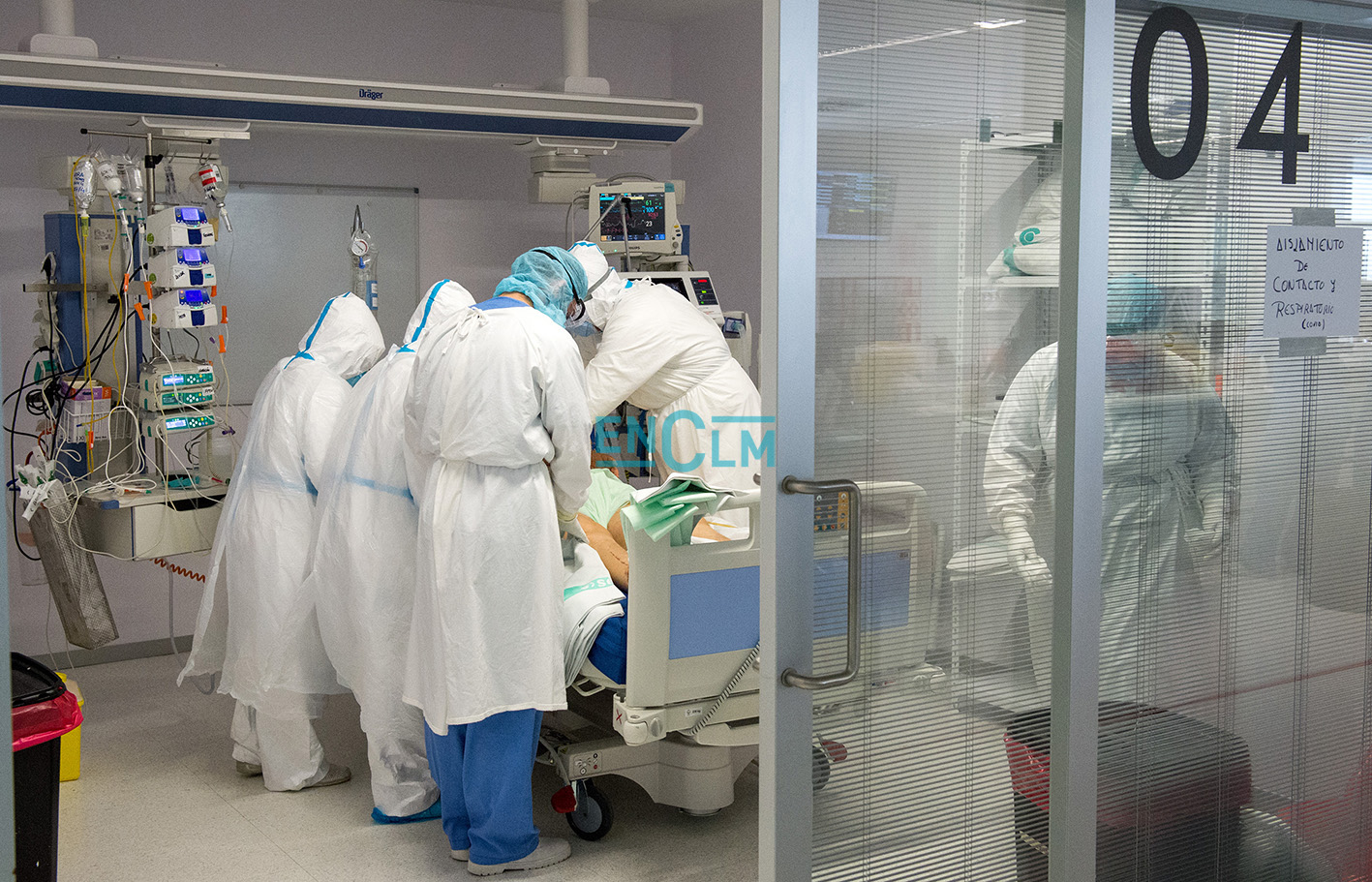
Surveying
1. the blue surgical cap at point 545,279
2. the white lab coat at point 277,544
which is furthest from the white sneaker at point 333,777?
the blue surgical cap at point 545,279

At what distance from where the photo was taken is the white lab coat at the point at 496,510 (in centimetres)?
288

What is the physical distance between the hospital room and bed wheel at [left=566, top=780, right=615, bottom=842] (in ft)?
0.05

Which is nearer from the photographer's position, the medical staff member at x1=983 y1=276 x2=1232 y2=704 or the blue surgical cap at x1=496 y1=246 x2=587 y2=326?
the medical staff member at x1=983 y1=276 x2=1232 y2=704

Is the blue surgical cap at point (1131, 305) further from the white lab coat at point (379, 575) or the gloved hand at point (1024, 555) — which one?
the white lab coat at point (379, 575)

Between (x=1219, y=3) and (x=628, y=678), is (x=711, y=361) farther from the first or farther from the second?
(x=1219, y=3)

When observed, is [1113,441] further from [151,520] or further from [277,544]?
[151,520]

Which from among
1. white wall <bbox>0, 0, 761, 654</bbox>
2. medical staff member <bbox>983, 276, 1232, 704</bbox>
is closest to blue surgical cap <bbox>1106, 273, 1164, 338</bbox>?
medical staff member <bbox>983, 276, 1232, 704</bbox>

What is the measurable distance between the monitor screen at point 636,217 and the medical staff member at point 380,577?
183 cm

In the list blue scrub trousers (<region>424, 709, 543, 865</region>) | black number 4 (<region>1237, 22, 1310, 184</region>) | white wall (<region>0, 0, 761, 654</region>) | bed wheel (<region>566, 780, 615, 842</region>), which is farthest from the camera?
white wall (<region>0, 0, 761, 654</region>)

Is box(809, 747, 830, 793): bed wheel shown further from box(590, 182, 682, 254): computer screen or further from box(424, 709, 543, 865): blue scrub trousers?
box(590, 182, 682, 254): computer screen

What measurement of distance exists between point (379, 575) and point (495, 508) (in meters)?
0.61

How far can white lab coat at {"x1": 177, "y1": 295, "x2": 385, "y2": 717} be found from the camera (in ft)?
11.5

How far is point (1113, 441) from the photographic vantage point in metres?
2.03

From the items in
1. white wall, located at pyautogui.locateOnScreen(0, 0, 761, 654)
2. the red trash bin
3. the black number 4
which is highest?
white wall, located at pyautogui.locateOnScreen(0, 0, 761, 654)
